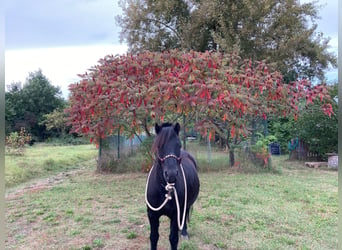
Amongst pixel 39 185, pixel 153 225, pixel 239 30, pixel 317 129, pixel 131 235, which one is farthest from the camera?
pixel 239 30

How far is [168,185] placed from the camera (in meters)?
2.78

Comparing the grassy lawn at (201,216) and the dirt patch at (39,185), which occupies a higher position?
the grassy lawn at (201,216)

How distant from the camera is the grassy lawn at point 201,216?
152 inches

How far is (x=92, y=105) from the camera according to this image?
6414mm

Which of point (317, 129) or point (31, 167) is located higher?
point (317, 129)

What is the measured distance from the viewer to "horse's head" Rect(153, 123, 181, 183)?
266 centimetres

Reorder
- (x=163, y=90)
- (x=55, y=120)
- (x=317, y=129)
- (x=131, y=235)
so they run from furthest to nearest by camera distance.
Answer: (x=55, y=120) → (x=317, y=129) → (x=163, y=90) → (x=131, y=235)

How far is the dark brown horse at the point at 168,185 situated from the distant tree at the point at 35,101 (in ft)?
68.4

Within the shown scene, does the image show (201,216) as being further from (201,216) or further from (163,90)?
(163,90)

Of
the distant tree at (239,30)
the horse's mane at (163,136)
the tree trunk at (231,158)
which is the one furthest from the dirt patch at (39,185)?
the distant tree at (239,30)

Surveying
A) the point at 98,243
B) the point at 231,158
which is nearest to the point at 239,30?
the point at 231,158

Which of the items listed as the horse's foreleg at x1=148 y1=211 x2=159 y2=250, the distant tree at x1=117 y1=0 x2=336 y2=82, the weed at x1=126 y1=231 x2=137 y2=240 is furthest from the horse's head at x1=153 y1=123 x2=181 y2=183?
the distant tree at x1=117 y1=0 x2=336 y2=82

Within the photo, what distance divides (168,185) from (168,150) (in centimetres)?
33

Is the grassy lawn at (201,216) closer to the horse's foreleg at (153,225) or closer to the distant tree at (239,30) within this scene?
the horse's foreleg at (153,225)
